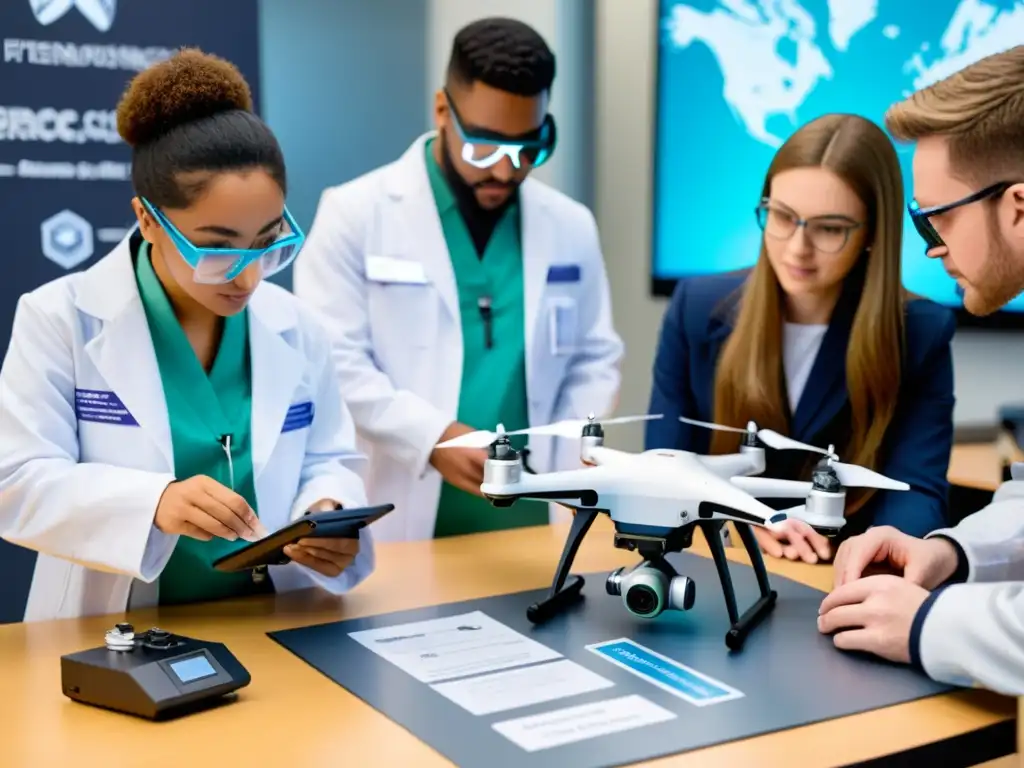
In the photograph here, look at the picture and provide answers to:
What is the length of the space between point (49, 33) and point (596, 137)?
1.87 m

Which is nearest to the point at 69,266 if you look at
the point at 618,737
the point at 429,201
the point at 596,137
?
A: the point at 429,201

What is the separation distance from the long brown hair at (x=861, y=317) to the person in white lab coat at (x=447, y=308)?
574 mm

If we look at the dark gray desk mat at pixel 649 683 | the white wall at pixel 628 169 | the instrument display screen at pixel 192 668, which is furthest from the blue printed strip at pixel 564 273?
the instrument display screen at pixel 192 668

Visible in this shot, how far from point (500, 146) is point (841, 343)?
75 centimetres

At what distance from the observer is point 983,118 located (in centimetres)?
137

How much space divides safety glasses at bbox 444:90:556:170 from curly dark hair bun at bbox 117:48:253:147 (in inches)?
26.8

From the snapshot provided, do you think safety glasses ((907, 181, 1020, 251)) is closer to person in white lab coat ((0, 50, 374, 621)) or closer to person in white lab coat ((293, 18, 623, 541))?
person in white lab coat ((0, 50, 374, 621))

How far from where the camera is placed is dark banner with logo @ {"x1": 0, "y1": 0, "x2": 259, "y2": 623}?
283 centimetres

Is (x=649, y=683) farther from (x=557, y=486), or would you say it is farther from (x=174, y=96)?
(x=174, y=96)

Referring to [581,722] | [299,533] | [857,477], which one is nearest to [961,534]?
[857,477]

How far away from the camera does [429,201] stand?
247 cm

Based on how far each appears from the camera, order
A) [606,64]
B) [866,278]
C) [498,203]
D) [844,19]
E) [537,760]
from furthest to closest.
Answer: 1. [606,64]
2. [844,19]
3. [498,203]
4. [866,278]
5. [537,760]

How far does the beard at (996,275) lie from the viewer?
4.57ft

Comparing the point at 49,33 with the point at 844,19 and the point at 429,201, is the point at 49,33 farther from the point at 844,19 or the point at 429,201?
the point at 844,19
